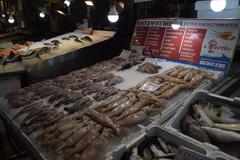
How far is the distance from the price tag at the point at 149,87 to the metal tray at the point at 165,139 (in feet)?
3.67

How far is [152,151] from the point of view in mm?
1865

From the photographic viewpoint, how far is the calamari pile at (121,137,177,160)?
1.77 m

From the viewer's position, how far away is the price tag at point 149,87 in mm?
3134

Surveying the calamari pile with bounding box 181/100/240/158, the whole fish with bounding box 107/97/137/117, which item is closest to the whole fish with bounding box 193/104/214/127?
the calamari pile with bounding box 181/100/240/158

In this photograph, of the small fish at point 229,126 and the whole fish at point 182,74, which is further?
the whole fish at point 182,74

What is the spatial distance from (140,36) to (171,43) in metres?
0.89

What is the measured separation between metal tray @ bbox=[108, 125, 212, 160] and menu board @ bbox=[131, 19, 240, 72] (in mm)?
2126

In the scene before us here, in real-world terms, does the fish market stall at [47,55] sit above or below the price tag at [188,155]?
below

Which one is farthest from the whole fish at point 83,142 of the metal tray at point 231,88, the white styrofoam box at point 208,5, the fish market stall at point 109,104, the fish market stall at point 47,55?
the white styrofoam box at point 208,5

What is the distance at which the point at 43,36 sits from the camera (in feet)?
30.2

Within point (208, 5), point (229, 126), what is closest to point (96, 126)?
point (229, 126)

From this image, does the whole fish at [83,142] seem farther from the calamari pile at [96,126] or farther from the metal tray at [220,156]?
the metal tray at [220,156]

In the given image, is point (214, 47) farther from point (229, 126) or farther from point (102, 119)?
point (102, 119)

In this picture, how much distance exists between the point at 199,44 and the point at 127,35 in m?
2.36
